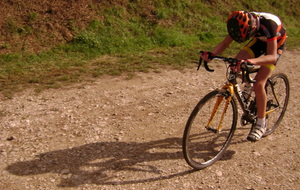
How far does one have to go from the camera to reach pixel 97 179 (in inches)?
148

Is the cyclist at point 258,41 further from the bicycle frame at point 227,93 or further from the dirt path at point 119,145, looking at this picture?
the dirt path at point 119,145

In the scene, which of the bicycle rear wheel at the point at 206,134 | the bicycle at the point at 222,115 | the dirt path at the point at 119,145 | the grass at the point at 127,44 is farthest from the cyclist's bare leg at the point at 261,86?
the grass at the point at 127,44

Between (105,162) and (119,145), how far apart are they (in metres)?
0.45

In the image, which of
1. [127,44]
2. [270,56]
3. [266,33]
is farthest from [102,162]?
[127,44]

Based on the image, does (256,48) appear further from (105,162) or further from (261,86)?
(105,162)

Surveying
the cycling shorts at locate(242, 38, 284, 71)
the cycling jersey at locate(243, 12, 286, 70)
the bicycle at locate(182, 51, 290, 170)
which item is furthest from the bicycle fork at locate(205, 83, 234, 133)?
the cycling shorts at locate(242, 38, 284, 71)

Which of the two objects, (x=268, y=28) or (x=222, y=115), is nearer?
(x=268, y=28)

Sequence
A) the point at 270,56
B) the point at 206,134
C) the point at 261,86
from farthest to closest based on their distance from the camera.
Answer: the point at 206,134, the point at 261,86, the point at 270,56

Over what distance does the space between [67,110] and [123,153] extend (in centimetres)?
162

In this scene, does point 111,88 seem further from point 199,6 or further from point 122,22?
point 199,6

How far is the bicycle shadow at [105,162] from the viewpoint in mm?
3791

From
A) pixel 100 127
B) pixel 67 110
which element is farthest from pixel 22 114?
pixel 100 127

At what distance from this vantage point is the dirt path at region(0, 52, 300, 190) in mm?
3793

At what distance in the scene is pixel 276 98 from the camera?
491 centimetres
